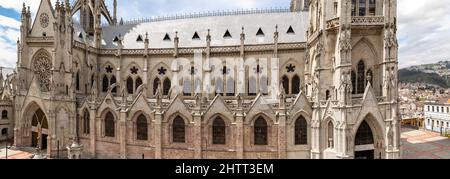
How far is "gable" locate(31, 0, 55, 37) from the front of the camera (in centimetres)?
3159

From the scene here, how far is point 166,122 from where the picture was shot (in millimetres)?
26922

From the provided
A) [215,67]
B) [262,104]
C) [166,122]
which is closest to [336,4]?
[262,104]

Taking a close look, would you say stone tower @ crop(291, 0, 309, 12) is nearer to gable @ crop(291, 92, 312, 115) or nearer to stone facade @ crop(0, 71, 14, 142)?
gable @ crop(291, 92, 312, 115)

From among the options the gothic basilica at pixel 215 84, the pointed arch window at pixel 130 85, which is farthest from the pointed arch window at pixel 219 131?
the pointed arch window at pixel 130 85

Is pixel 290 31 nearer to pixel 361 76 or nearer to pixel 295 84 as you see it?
pixel 295 84

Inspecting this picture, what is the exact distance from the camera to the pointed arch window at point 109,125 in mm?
29297

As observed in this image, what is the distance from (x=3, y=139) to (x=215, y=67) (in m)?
31.6

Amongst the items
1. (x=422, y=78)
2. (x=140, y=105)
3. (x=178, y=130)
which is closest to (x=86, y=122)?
(x=140, y=105)

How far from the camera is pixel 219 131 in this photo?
26.2 meters

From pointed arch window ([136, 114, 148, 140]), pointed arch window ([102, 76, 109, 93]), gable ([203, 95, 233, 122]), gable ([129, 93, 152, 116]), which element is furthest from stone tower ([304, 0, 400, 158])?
pointed arch window ([102, 76, 109, 93])

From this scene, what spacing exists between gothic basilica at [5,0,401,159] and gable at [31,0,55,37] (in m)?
0.15

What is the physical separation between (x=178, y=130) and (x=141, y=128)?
4381 millimetres

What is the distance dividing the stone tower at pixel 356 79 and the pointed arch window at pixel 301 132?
1.01 meters

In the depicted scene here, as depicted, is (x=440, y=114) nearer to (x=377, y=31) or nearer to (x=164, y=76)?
(x=377, y=31)
